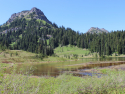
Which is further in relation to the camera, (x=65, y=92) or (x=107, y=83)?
(x=107, y=83)

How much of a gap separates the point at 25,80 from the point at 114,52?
159162 mm

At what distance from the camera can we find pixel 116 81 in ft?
49.4

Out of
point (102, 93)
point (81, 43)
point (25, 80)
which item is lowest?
point (102, 93)

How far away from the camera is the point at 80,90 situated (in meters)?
14.6

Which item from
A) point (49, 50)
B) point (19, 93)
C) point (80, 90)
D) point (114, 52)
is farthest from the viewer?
point (114, 52)

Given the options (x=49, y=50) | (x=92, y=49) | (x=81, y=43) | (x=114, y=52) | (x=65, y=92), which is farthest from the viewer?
(x=81, y=43)

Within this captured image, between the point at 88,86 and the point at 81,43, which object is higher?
the point at 81,43

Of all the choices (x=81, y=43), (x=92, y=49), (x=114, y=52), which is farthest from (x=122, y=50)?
(x=81, y=43)

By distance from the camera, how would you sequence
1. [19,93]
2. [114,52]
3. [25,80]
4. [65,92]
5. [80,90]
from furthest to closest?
[114,52] < [80,90] < [65,92] < [25,80] < [19,93]

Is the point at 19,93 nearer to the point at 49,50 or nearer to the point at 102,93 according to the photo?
the point at 102,93

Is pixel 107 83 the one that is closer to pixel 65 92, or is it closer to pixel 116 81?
pixel 116 81

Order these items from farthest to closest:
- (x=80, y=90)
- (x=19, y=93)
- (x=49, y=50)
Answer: (x=49, y=50)
(x=80, y=90)
(x=19, y=93)

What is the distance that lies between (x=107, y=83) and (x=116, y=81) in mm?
1233

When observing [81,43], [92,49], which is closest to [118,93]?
[92,49]
